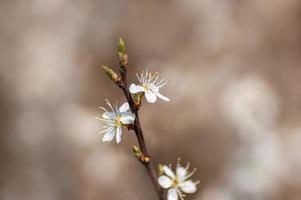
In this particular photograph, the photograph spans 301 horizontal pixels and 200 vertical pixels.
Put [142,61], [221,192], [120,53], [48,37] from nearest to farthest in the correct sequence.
→ 1. [120,53]
2. [221,192]
3. [142,61]
4. [48,37]

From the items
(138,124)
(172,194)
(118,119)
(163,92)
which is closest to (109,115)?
(118,119)

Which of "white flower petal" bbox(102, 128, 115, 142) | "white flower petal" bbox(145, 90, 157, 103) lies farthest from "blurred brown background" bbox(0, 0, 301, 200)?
"white flower petal" bbox(145, 90, 157, 103)

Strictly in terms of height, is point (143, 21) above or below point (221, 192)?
above

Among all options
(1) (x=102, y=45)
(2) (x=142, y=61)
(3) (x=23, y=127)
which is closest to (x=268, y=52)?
(2) (x=142, y=61)

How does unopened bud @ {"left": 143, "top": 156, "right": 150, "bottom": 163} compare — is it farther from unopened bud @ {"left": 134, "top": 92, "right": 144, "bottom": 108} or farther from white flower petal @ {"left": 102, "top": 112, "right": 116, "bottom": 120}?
white flower petal @ {"left": 102, "top": 112, "right": 116, "bottom": 120}

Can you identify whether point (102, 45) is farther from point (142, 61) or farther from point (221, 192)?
point (221, 192)

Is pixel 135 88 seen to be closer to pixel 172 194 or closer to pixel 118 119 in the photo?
pixel 118 119
